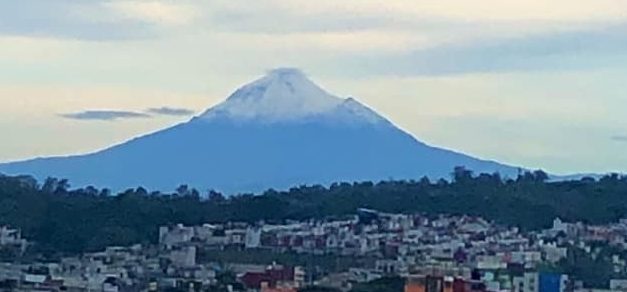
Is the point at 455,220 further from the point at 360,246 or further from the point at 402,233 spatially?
the point at 360,246

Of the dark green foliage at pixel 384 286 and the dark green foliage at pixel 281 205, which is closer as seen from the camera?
the dark green foliage at pixel 384 286

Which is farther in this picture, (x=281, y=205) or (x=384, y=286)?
(x=281, y=205)

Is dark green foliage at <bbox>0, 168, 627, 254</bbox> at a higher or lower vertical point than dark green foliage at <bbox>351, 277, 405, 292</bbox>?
higher

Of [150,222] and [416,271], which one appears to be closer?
[416,271]

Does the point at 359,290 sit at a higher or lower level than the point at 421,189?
lower

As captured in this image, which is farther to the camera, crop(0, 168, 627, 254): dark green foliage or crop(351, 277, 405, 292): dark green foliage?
crop(0, 168, 627, 254): dark green foliage

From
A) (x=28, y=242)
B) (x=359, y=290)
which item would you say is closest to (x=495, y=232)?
(x=28, y=242)

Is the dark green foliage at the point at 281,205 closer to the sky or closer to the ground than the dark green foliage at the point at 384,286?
closer to the sky

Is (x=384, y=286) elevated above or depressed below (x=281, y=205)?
below
